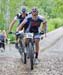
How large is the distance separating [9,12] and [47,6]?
14.9m

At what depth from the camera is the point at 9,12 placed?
43.5 metres

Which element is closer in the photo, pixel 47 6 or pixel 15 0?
pixel 15 0

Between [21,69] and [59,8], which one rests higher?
[21,69]

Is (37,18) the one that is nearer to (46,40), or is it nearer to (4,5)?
(46,40)

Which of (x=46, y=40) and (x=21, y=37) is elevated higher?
(x=21, y=37)

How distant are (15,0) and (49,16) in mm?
11685

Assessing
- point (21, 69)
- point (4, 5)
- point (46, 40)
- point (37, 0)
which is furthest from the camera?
point (37, 0)

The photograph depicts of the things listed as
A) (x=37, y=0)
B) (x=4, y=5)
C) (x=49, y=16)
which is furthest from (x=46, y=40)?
(x=49, y=16)

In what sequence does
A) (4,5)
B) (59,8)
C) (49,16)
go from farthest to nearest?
(49,16) → (4,5) → (59,8)

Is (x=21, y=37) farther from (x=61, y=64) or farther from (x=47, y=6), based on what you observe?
(x=47, y=6)

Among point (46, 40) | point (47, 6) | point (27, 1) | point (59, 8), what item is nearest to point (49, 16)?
point (47, 6)

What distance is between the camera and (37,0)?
5069 cm

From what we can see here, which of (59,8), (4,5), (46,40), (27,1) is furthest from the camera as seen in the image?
(27,1)

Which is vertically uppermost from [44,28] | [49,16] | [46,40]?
[44,28]
